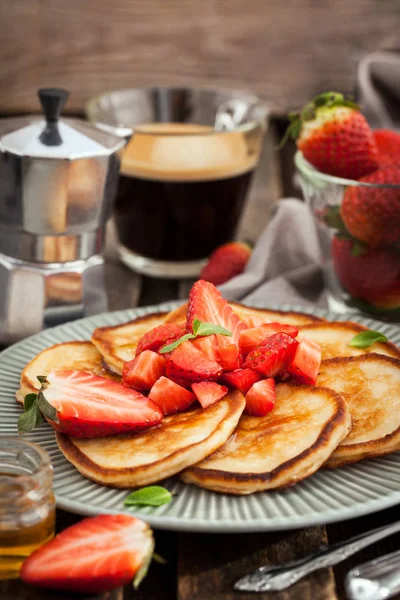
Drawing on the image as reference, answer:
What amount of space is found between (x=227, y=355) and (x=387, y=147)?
31.8 inches

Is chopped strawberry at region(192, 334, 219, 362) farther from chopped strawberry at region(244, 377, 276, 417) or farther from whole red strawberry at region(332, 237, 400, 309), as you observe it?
whole red strawberry at region(332, 237, 400, 309)

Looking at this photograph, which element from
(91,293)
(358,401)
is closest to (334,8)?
(91,293)

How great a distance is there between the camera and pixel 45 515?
3.70 ft

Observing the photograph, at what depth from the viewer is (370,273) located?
193cm

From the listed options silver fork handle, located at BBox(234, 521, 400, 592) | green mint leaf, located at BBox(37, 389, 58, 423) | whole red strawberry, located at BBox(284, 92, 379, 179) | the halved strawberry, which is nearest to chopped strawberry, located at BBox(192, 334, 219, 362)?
the halved strawberry

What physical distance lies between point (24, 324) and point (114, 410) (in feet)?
2.29

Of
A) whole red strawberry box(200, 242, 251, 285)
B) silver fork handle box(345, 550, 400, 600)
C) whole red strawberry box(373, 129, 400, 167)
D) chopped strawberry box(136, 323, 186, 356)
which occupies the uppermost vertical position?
whole red strawberry box(373, 129, 400, 167)

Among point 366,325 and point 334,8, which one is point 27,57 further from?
point 366,325

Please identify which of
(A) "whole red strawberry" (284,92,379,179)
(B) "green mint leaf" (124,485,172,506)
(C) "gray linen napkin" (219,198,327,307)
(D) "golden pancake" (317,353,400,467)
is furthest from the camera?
(C) "gray linen napkin" (219,198,327,307)

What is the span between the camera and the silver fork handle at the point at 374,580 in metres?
1.06

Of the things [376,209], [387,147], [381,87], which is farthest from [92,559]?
[381,87]

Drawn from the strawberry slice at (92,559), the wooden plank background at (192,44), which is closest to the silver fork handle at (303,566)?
the strawberry slice at (92,559)

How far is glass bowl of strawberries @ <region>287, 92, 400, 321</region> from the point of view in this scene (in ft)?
6.04

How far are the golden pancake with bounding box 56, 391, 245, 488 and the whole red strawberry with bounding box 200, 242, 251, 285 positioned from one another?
35.9 inches
